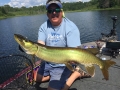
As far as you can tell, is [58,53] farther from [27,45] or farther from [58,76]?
[58,76]

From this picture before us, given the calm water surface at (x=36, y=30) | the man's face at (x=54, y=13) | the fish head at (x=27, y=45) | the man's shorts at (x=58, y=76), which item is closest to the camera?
the fish head at (x=27, y=45)

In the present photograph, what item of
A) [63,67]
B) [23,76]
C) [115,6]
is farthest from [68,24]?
[115,6]

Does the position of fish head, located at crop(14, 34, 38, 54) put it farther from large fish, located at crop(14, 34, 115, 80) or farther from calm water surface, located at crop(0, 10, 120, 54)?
calm water surface, located at crop(0, 10, 120, 54)

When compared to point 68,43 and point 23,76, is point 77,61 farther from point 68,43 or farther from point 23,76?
point 23,76

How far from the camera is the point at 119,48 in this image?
6891 mm

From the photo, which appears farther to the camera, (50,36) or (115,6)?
(115,6)

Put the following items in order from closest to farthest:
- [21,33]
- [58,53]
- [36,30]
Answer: [58,53] → [21,33] → [36,30]

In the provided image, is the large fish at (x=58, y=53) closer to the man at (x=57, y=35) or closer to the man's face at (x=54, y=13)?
the man at (x=57, y=35)

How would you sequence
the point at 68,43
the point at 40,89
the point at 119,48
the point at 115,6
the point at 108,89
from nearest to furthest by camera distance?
the point at 68,43, the point at 108,89, the point at 40,89, the point at 119,48, the point at 115,6

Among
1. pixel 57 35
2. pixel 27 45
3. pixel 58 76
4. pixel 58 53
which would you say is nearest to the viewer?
pixel 27 45

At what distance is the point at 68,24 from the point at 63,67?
3.24 feet

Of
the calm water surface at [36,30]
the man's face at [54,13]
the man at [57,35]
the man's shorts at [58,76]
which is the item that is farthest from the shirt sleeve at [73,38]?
the calm water surface at [36,30]

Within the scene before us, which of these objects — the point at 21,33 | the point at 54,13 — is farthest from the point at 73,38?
the point at 21,33

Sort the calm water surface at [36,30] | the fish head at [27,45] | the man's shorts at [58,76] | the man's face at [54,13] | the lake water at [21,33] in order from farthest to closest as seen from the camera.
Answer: the calm water surface at [36,30]
the lake water at [21,33]
the man's shorts at [58,76]
the man's face at [54,13]
the fish head at [27,45]
